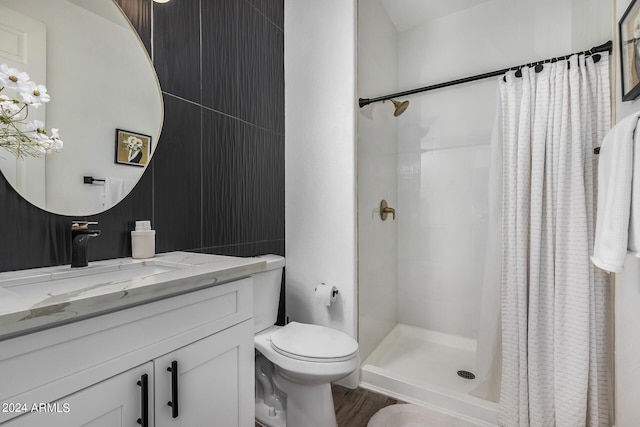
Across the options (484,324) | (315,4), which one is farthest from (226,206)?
(484,324)

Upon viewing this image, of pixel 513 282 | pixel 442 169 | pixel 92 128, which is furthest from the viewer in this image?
pixel 442 169

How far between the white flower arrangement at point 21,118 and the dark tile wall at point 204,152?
0.45 ft

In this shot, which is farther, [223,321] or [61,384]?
[223,321]

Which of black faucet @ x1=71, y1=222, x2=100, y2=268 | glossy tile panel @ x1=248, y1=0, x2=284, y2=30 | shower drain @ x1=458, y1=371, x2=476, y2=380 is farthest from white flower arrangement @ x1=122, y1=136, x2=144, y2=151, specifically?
shower drain @ x1=458, y1=371, x2=476, y2=380

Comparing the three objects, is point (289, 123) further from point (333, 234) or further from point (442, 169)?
point (442, 169)

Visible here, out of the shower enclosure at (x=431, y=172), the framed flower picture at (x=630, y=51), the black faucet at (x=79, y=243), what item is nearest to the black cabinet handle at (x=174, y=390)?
the black faucet at (x=79, y=243)

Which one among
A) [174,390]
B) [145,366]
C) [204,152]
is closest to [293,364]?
[174,390]

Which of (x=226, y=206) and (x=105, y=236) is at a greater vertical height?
(x=226, y=206)

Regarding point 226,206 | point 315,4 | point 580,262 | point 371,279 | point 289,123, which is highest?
point 315,4

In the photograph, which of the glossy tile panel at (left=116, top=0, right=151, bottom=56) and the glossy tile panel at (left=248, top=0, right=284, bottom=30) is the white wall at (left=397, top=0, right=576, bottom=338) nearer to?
the glossy tile panel at (left=248, top=0, right=284, bottom=30)

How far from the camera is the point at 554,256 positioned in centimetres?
144

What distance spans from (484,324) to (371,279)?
715 millimetres

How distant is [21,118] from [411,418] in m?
2.08

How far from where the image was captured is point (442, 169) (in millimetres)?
2451
